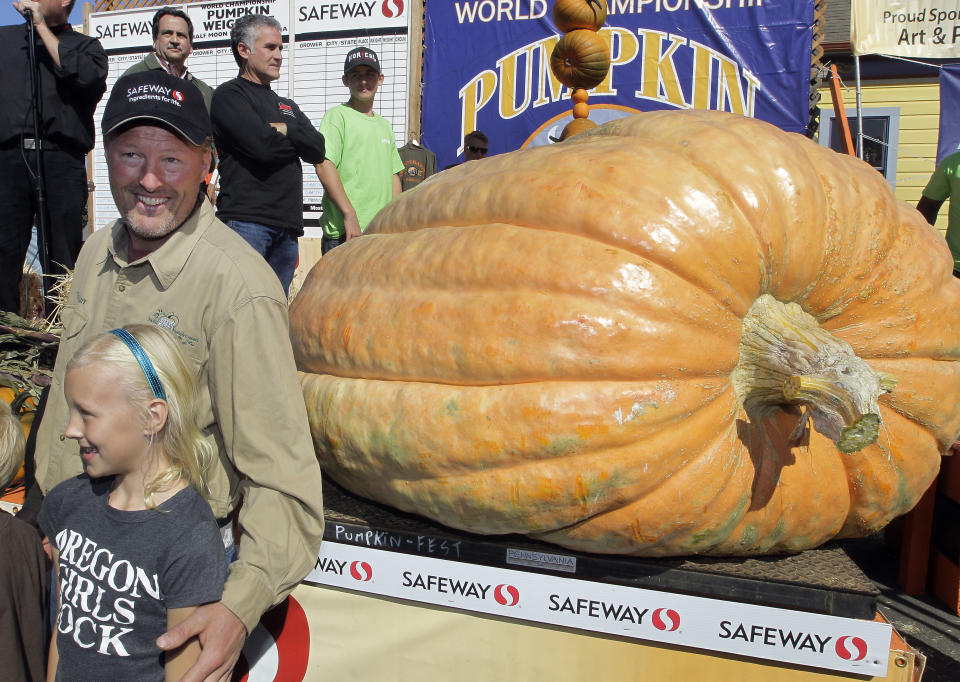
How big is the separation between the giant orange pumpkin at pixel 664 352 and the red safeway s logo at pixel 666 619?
147 mm

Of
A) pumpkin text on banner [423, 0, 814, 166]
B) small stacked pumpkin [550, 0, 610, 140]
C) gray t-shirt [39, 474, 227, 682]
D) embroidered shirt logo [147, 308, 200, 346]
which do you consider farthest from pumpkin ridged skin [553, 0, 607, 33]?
pumpkin text on banner [423, 0, 814, 166]

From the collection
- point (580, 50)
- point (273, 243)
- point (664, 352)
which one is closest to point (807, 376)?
point (664, 352)

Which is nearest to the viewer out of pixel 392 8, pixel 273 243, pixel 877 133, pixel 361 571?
pixel 361 571

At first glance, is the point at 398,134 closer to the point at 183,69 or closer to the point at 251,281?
the point at 183,69

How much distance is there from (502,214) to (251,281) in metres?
0.67

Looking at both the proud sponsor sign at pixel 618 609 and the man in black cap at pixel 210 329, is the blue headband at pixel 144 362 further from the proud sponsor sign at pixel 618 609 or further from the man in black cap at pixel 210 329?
the proud sponsor sign at pixel 618 609

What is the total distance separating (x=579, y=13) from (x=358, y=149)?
2.15 meters

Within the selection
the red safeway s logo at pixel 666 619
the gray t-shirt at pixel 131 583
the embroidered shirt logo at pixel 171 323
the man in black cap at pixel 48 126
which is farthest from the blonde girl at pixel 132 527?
the man in black cap at pixel 48 126

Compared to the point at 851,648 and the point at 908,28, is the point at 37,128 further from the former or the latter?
the point at 908,28

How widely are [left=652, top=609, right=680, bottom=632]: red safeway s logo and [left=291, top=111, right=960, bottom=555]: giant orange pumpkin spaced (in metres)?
0.15

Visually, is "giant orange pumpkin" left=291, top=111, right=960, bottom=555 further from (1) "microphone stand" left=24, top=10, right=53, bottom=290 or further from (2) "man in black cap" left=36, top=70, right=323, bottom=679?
(1) "microphone stand" left=24, top=10, right=53, bottom=290

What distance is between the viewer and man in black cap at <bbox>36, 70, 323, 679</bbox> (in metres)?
1.57

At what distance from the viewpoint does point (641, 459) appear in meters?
1.57

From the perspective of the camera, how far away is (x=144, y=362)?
4.96 feet
